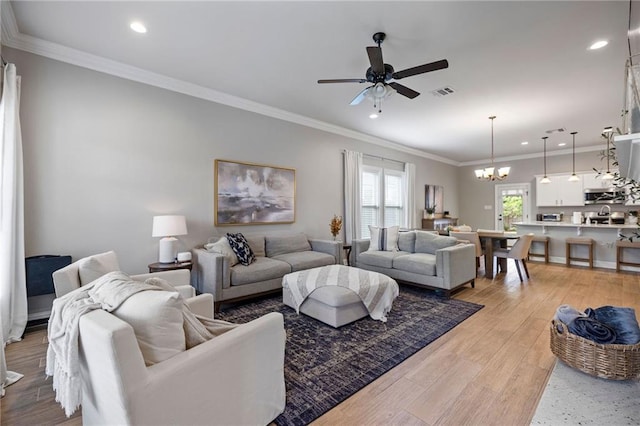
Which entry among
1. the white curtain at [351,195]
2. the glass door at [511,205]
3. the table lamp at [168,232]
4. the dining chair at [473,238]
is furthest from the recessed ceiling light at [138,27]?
the glass door at [511,205]

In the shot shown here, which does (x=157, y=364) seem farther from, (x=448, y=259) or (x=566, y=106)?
(x=566, y=106)

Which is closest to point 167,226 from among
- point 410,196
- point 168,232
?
point 168,232

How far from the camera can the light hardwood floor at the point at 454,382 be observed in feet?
5.56

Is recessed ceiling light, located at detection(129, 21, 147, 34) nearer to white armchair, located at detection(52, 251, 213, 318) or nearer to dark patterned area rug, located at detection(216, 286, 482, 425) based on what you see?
white armchair, located at detection(52, 251, 213, 318)

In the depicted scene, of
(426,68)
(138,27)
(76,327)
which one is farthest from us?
(138,27)

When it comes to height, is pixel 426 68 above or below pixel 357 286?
above

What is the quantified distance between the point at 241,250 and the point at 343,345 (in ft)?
6.50

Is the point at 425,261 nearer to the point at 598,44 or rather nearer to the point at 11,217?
the point at 598,44

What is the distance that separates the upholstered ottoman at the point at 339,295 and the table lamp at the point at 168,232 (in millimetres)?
1459

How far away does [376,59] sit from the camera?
2.52 m

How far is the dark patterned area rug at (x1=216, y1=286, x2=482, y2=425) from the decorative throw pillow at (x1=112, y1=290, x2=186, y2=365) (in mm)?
868

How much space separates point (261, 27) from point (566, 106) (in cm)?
496

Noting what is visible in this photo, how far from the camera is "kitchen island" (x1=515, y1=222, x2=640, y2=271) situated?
566 centimetres

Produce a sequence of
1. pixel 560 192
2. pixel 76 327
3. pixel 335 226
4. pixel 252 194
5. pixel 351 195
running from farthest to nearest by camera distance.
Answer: pixel 560 192 → pixel 351 195 → pixel 335 226 → pixel 252 194 → pixel 76 327
